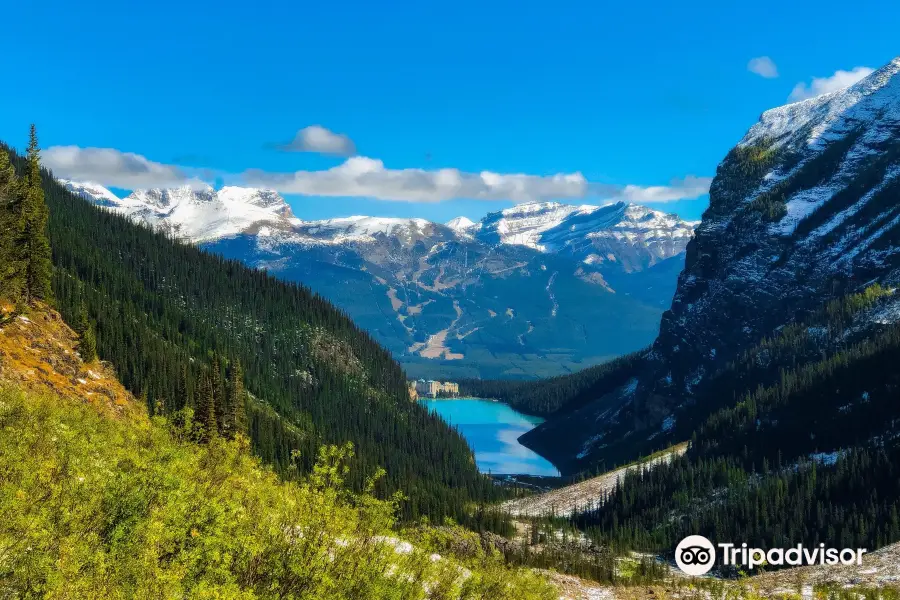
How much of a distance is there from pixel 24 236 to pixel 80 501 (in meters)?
97.8

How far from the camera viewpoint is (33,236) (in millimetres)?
119125

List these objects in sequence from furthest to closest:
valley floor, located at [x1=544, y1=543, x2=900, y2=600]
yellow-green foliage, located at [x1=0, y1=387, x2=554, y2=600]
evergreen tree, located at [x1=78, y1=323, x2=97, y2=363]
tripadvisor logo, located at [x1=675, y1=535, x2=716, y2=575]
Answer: tripadvisor logo, located at [x1=675, y1=535, x2=716, y2=575] → evergreen tree, located at [x1=78, y1=323, x2=97, y2=363] → valley floor, located at [x1=544, y1=543, x2=900, y2=600] → yellow-green foliage, located at [x1=0, y1=387, x2=554, y2=600]

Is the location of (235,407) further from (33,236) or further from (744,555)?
(744,555)

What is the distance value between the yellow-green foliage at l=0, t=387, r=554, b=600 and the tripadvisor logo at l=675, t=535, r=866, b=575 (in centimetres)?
8603

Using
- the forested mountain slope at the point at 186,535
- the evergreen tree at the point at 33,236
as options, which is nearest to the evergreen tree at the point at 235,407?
the evergreen tree at the point at 33,236

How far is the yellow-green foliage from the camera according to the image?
30.6 meters

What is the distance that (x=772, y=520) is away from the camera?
141 meters

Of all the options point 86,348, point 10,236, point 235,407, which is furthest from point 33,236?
point 235,407

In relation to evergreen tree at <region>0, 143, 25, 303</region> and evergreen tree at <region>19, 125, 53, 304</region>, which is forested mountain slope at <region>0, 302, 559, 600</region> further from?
evergreen tree at <region>19, 125, 53, 304</region>

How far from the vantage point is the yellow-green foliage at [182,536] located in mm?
30625

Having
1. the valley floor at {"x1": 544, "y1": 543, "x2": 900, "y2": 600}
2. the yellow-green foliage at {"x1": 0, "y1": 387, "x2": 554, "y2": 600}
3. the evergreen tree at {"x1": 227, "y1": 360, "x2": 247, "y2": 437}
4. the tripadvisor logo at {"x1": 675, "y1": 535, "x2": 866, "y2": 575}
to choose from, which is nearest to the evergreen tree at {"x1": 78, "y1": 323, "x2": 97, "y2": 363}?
the evergreen tree at {"x1": 227, "y1": 360, "x2": 247, "y2": 437}

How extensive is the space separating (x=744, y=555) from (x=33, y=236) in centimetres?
13333

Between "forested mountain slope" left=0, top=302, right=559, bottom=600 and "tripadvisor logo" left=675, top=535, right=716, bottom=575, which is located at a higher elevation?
"forested mountain slope" left=0, top=302, right=559, bottom=600

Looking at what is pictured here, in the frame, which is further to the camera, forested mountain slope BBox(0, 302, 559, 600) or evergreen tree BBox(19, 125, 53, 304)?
evergreen tree BBox(19, 125, 53, 304)
